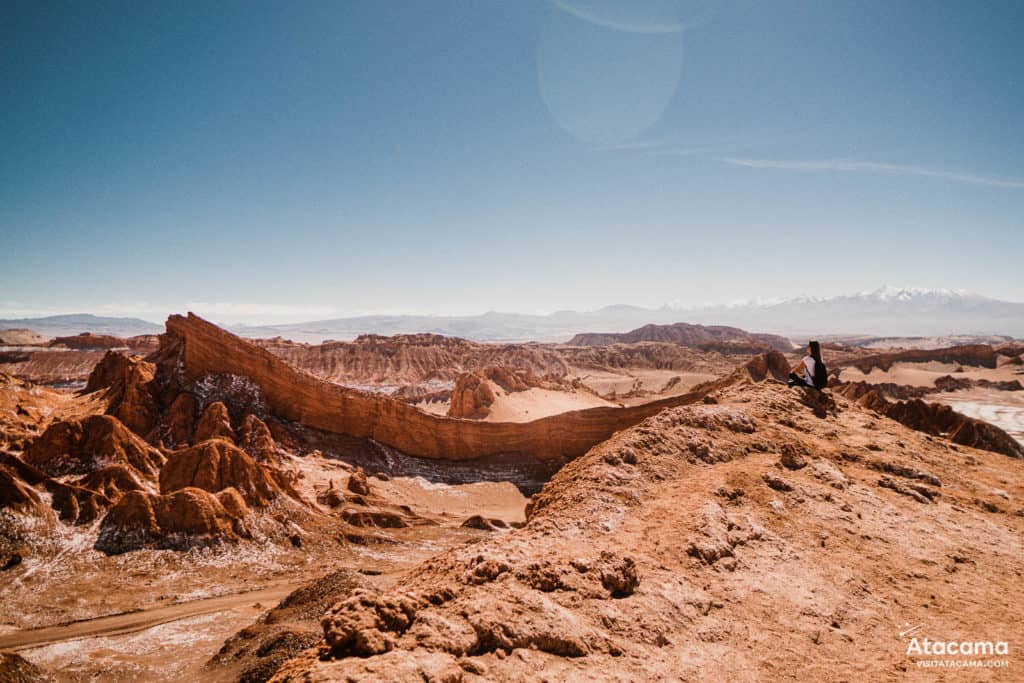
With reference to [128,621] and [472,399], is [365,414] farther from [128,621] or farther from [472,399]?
[128,621]

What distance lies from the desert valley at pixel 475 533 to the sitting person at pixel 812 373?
A: 262 millimetres

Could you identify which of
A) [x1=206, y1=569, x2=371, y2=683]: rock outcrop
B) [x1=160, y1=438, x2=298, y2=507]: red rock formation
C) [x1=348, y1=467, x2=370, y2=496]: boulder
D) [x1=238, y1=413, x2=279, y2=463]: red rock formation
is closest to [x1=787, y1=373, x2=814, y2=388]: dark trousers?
A: [x1=206, y1=569, x2=371, y2=683]: rock outcrop

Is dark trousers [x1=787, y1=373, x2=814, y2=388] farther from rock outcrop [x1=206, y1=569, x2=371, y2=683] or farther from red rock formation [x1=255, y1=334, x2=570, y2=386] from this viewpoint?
red rock formation [x1=255, y1=334, x2=570, y2=386]

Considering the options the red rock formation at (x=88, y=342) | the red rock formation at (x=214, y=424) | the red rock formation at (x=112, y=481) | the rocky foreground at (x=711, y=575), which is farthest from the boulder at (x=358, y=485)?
the red rock formation at (x=88, y=342)

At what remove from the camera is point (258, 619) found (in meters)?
13.3

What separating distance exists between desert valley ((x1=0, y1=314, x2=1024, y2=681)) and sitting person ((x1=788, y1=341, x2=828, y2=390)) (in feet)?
0.86

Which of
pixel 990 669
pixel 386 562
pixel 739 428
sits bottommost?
pixel 386 562

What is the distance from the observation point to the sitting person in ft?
31.5

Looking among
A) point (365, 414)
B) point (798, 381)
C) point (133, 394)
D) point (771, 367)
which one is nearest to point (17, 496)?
point (133, 394)

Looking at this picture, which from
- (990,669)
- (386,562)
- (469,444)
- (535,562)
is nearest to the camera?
(990,669)

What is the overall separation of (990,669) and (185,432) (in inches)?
1265

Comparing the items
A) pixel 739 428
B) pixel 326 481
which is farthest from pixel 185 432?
pixel 739 428

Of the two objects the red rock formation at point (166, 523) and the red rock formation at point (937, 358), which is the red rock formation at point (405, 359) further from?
the red rock formation at point (166, 523)

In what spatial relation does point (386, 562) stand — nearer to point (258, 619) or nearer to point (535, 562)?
point (258, 619)
